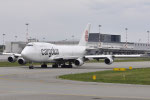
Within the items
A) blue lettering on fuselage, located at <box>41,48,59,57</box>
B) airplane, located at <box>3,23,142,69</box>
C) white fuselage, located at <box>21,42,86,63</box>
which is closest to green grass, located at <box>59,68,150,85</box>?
white fuselage, located at <box>21,42,86,63</box>

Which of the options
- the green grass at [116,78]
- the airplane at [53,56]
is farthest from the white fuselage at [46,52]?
the green grass at [116,78]

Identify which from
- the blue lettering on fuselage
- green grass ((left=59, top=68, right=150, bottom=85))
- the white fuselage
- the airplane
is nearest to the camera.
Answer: green grass ((left=59, top=68, right=150, bottom=85))

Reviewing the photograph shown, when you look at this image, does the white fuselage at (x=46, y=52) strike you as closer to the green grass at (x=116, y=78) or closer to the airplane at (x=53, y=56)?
the airplane at (x=53, y=56)

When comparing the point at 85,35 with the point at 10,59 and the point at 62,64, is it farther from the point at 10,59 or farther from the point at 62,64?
the point at 10,59

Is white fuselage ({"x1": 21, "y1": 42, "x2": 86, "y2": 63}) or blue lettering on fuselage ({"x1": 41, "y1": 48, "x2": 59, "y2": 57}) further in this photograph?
blue lettering on fuselage ({"x1": 41, "y1": 48, "x2": 59, "y2": 57})

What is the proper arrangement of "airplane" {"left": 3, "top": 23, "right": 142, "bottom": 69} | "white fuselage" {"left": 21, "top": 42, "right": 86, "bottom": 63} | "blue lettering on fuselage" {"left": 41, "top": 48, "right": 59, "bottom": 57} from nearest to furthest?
"white fuselage" {"left": 21, "top": 42, "right": 86, "bottom": 63}, "airplane" {"left": 3, "top": 23, "right": 142, "bottom": 69}, "blue lettering on fuselage" {"left": 41, "top": 48, "right": 59, "bottom": 57}

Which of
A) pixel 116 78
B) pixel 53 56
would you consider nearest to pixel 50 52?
pixel 53 56

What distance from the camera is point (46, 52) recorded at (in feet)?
220

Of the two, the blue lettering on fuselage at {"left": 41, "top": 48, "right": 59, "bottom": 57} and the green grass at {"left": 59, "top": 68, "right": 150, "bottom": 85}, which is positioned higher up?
the blue lettering on fuselage at {"left": 41, "top": 48, "right": 59, "bottom": 57}

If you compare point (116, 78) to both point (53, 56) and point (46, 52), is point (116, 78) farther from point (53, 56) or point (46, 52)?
point (53, 56)

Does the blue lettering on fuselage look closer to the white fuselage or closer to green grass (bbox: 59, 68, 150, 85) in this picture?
→ the white fuselage

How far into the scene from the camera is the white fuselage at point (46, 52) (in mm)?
64312

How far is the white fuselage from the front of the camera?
6431 centimetres

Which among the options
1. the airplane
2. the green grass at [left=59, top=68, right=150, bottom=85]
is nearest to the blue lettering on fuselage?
the airplane
